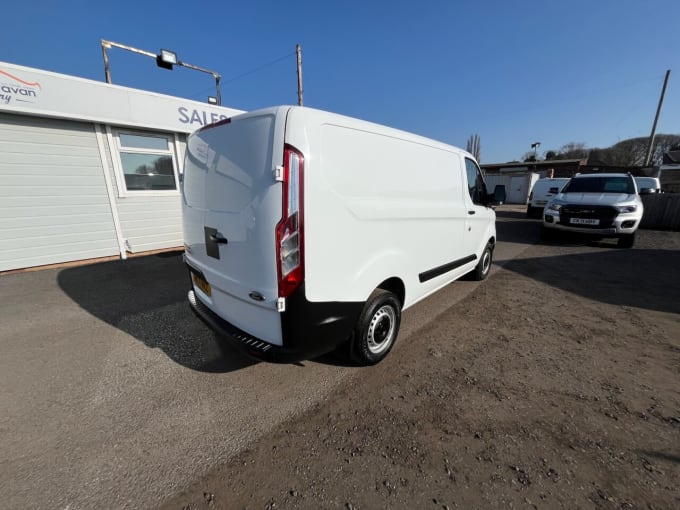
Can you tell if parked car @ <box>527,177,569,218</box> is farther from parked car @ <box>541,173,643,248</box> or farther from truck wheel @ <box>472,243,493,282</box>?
truck wheel @ <box>472,243,493,282</box>

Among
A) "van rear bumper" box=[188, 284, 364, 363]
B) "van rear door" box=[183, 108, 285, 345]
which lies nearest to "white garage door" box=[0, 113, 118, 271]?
"van rear door" box=[183, 108, 285, 345]

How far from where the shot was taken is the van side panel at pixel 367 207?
1953 mm

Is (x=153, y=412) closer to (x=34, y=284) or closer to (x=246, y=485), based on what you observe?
(x=246, y=485)

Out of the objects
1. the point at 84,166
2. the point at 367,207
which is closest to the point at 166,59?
the point at 84,166

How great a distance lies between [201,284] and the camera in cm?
277

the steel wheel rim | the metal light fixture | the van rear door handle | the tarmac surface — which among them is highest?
the metal light fixture

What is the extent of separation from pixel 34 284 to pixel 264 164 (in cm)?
561

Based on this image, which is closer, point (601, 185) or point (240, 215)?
point (240, 215)

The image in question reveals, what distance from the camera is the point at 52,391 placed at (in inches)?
93.8

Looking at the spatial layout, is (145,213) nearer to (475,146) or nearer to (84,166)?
(84,166)

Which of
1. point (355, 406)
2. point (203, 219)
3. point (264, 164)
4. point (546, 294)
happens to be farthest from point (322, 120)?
point (546, 294)

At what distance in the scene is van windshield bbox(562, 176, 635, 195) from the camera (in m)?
8.02

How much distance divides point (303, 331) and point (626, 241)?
379 inches

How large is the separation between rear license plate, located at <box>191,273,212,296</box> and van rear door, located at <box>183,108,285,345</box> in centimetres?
3
